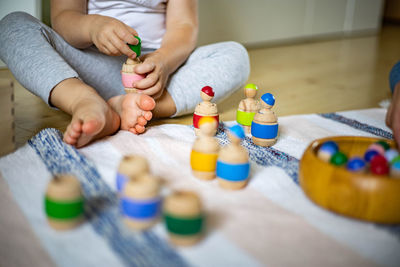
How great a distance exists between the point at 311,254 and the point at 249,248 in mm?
78

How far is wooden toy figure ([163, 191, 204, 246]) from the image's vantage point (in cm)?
51

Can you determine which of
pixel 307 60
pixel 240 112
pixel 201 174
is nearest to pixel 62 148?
pixel 201 174

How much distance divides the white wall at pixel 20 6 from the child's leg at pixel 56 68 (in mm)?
540

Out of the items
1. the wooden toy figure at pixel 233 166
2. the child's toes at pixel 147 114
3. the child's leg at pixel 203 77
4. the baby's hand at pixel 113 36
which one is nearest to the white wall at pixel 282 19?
the child's leg at pixel 203 77

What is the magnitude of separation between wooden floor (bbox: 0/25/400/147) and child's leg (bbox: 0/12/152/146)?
0.43ft

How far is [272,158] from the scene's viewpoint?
829mm

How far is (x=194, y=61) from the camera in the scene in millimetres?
1185

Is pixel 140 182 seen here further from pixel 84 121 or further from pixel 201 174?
pixel 84 121

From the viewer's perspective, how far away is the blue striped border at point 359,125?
1.00 meters

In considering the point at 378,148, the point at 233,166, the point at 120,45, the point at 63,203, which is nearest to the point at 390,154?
the point at 378,148

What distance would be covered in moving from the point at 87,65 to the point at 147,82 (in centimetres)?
23

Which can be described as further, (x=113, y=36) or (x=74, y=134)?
(x=113, y=36)

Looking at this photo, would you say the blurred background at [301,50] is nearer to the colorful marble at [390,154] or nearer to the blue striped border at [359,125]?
the blue striped border at [359,125]

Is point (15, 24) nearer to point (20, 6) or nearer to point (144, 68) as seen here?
point (144, 68)
